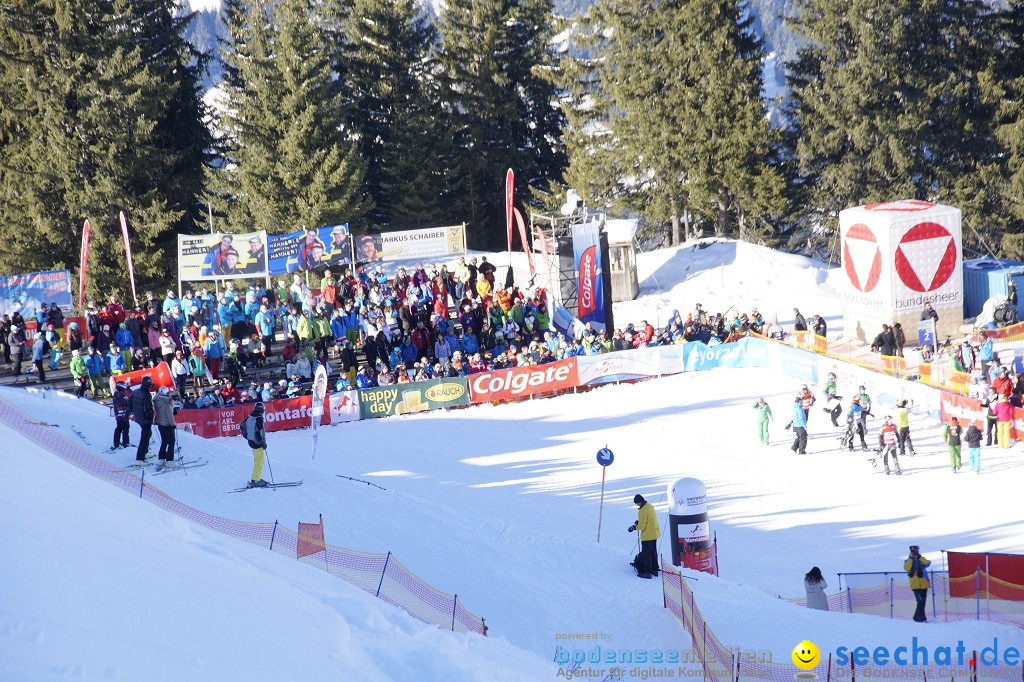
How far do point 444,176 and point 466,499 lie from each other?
26.0 metres

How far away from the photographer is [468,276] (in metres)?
28.5

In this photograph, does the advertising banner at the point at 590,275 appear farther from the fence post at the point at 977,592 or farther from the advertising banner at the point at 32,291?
the fence post at the point at 977,592

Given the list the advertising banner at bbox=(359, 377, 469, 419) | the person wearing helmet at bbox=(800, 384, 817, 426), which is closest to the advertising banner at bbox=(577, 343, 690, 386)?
the advertising banner at bbox=(359, 377, 469, 419)

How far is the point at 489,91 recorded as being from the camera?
42.8 m

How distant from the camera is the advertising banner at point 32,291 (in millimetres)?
26203

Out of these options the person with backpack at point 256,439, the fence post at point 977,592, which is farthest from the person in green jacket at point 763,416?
the person with backpack at point 256,439

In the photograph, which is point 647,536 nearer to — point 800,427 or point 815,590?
point 815,590

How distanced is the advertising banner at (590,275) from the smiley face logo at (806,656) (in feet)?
56.2

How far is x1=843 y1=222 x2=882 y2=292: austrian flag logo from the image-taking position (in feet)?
87.1

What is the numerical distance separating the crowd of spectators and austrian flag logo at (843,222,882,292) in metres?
2.63

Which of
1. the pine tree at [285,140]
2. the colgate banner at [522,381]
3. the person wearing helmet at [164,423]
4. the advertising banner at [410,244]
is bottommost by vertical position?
the colgate banner at [522,381]

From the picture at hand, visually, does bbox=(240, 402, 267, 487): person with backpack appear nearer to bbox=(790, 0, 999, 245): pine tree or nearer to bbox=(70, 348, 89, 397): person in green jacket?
bbox=(70, 348, 89, 397): person in green jacket

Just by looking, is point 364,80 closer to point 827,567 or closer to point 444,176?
point 444,176

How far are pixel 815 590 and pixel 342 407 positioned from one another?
13221 millimetres
